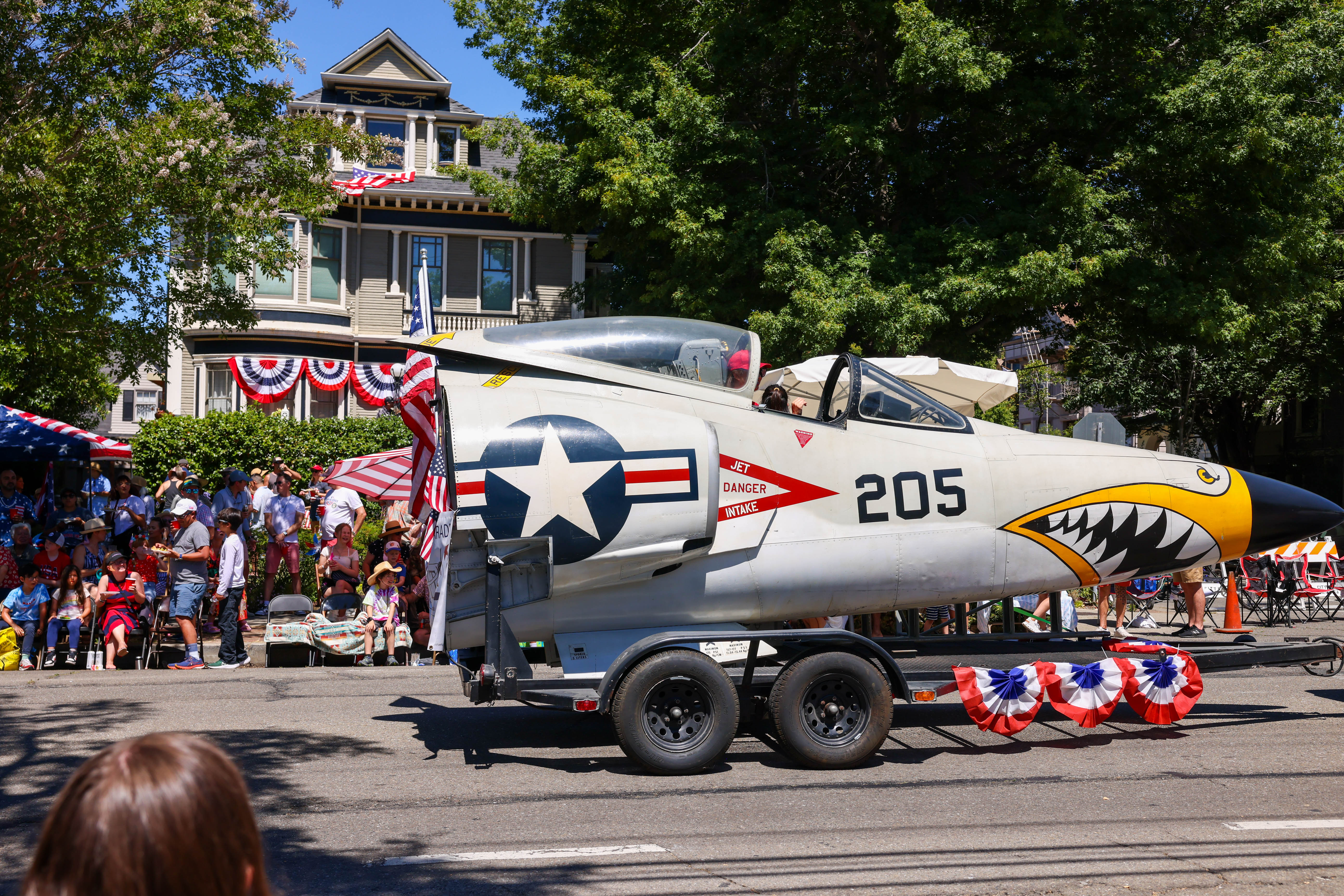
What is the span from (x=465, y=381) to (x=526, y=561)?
1354mm

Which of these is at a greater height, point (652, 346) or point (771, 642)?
point (652, 346)

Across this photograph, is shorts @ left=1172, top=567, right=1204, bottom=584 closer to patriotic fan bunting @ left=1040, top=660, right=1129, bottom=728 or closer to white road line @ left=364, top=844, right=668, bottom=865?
patriotic fan bunting @ left=1040, top=660, right=1129, bottom=728

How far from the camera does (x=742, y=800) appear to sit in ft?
21.2

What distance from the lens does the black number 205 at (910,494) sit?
7.65 m

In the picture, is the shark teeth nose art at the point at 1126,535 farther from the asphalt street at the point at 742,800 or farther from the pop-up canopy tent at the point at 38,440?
the pop-up canopy tent at the point at 38,440

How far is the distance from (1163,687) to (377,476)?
34.8 feet

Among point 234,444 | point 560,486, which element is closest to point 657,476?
point 560,486

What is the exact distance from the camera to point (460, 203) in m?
30.2

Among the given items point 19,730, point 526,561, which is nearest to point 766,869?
point 526,561

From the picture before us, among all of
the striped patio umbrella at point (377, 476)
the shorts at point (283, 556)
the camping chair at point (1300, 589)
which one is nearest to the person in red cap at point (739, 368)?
the striped patio umbrella at point (377, 476)

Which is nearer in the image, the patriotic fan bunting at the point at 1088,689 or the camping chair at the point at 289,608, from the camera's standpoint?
the patriotic fan bunting at the point at 1088,689

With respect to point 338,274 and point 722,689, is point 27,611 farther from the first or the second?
point 338,274

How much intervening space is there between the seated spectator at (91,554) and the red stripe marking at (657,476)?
330 inches

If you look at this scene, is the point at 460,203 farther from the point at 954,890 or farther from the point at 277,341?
the point at 954,890
